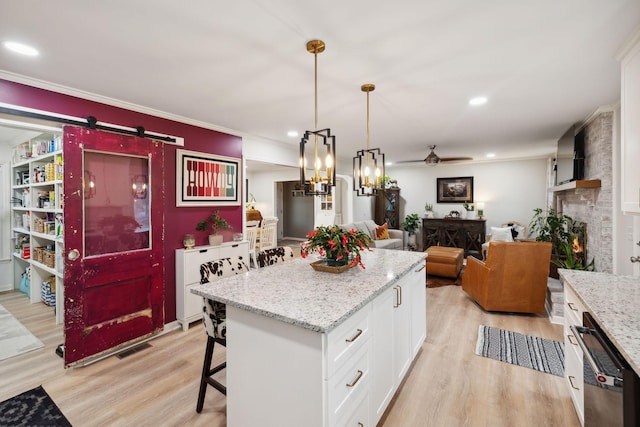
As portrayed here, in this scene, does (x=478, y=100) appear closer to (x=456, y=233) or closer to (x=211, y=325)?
(x=211, y=325)

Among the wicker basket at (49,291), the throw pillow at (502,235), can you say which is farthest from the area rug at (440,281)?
the wicker basket at (49,291)

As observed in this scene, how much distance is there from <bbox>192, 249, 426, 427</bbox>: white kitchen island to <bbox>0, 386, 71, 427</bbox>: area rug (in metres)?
1.31

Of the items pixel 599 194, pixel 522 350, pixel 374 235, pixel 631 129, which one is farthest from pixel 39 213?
pixel 599 194

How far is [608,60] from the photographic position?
2072 mm

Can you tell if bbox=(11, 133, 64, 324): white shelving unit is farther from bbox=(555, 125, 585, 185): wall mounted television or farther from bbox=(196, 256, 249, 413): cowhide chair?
bbox=(555, 125, 585, 185): wall mounted television

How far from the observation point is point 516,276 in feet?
11.6

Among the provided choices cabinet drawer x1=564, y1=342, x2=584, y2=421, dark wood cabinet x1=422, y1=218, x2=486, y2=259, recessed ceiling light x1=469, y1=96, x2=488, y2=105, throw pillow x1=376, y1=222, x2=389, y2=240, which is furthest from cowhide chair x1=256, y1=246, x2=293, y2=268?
dark wood cabinet x1=422, y1=218, x2=486, y2=259

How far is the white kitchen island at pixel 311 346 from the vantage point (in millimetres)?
1311

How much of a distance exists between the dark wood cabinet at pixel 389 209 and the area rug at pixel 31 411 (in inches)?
273

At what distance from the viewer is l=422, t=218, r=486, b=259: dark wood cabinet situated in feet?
22.2

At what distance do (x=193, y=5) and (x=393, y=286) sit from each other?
1.98 m

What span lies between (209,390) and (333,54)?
8.48 ft

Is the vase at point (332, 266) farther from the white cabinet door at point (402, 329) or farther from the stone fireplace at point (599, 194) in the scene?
the stone fireplace at point (599, 194)

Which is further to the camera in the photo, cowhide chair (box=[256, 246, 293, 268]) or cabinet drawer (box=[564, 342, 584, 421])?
cowhide chair (box=[256, 246, 293, 268])
